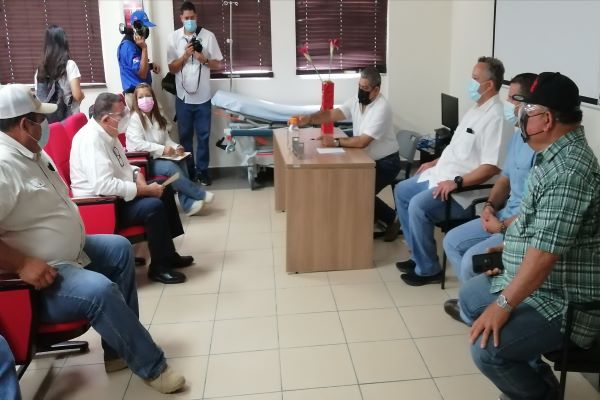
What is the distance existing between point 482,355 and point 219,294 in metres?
1.74

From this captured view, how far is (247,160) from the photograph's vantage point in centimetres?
523

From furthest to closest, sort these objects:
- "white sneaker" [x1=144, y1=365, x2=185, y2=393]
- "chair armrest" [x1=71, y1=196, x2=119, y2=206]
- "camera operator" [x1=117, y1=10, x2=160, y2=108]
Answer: "camera operator" [x1=117, y1=10, x2=160, y2=108], "chair armrest" [x1=71, y1=196, x2=119, y2=206], "white sneaker" [x1=144, y1=365, x2=185, y2=393]

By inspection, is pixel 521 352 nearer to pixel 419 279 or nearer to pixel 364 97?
pixel 419 279

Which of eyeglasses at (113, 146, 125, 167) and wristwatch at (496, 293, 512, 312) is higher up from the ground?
eyeglasses at (113, 146, 125, 167)

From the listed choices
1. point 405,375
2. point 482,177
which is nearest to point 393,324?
point 405,375

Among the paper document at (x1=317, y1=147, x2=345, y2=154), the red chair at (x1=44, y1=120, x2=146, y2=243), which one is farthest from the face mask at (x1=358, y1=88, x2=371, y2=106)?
the red chair at (x1=44, y1=120, x2=146, y2=243)

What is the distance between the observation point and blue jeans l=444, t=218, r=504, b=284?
246 cm

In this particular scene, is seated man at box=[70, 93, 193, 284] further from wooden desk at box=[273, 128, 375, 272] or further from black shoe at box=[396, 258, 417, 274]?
black shoe at box=[396, 258, 417, 274]

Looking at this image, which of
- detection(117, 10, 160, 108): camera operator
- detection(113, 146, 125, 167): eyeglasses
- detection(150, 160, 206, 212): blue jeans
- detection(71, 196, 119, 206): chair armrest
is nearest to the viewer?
detection(71, 196, 119, 206): chair armrest

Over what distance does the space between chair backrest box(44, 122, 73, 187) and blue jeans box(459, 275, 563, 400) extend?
2521 millimetres

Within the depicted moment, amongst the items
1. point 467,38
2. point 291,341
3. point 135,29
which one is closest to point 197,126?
point 135,29

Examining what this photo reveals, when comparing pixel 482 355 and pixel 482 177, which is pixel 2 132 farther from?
pixel 482 177

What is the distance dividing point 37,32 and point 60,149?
107 inches

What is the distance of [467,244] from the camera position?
2633mm
